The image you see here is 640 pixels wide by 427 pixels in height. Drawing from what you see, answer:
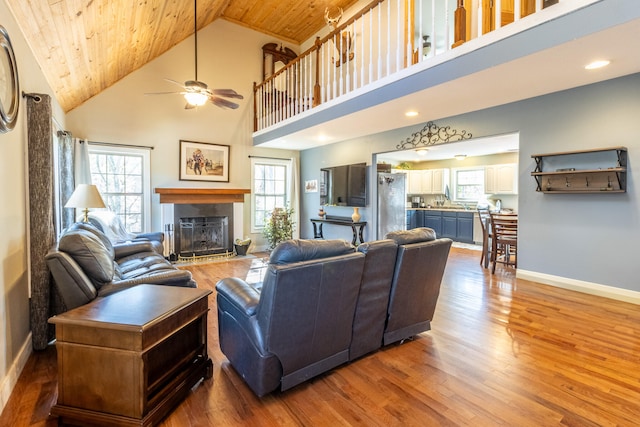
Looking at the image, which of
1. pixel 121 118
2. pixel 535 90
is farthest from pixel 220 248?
pixel 535 90

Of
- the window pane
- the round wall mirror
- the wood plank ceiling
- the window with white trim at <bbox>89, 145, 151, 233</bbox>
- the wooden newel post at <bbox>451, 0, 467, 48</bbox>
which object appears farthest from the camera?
the window pane

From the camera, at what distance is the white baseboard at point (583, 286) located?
3467 mm

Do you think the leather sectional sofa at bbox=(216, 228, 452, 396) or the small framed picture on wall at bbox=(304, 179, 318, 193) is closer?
the leather sectional sofa at bbox=(216, 228, 452, 396)

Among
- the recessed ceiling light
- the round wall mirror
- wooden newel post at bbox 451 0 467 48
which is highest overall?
wooden newel post at bbox 451 0 467 48

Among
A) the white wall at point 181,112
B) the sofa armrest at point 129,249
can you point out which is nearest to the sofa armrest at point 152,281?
the sofa armrest at point 129,249

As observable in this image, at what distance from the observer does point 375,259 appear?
2127 mm

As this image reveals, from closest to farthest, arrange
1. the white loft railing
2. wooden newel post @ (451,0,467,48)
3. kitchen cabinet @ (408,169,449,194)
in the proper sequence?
wooden newel post @ (451,0,467,48)
the white loft railing
kitchen cabinet @ (408,169,449,194)

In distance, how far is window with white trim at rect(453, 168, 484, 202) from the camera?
8312 mm

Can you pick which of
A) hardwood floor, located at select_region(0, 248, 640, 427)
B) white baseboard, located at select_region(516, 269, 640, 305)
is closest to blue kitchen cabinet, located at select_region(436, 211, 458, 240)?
white baseboard, located at select_region(516, 269, 640, 305)

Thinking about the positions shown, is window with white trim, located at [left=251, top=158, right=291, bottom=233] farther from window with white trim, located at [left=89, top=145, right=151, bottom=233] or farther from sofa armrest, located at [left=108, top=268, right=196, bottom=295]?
sofa armrest, located at [left=108, top=268, right=196, bottom=295]

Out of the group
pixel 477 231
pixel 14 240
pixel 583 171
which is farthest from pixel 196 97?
A: pixel 477 231

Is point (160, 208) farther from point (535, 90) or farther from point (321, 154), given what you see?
point (535, 90)

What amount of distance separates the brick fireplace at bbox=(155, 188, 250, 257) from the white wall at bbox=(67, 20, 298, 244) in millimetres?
314

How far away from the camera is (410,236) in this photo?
240 cm
